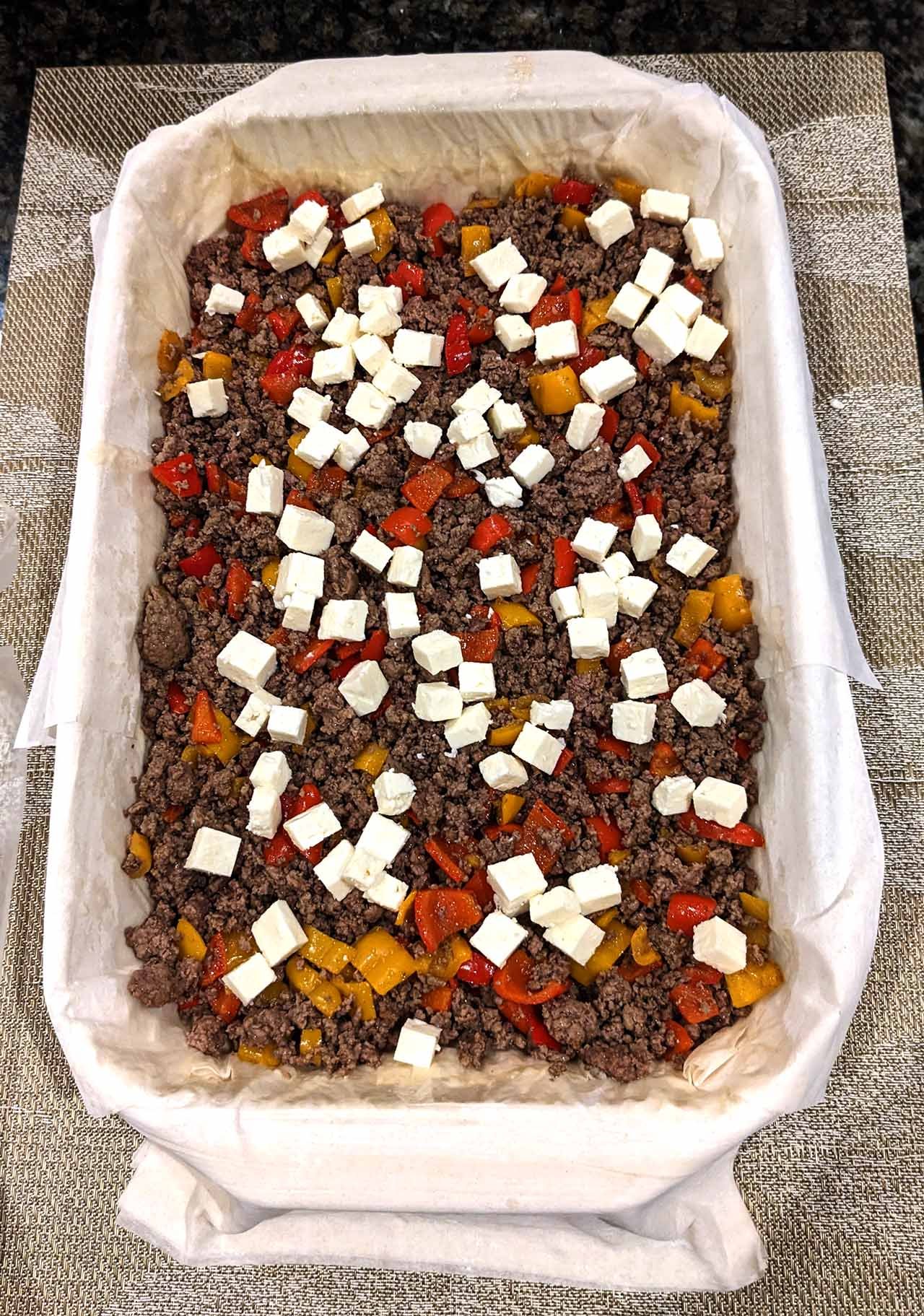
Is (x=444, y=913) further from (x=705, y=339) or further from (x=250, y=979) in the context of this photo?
(x=705, y=339)

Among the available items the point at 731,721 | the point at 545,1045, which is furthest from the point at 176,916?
the point at 731,721

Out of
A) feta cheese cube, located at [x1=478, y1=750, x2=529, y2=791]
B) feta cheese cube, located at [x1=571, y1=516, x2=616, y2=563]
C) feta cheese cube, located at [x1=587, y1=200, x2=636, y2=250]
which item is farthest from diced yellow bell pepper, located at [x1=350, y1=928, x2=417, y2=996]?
feta cheese cube, located at [x1=587, y1=200, x2=636, y2=250]

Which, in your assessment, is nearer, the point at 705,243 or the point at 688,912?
the point at 688,912

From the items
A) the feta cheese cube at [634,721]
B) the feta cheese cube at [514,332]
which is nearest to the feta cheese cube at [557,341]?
the feta cheese cube at [514,332]

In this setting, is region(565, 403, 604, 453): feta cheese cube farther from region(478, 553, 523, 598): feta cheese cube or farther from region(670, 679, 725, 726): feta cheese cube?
region(670, 679, 725, 726): feta cheese cube

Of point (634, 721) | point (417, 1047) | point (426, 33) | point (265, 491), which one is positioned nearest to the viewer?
point (417, 1047)

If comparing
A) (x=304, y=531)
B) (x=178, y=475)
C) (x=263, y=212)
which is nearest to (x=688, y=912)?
(x=304, y=531)
